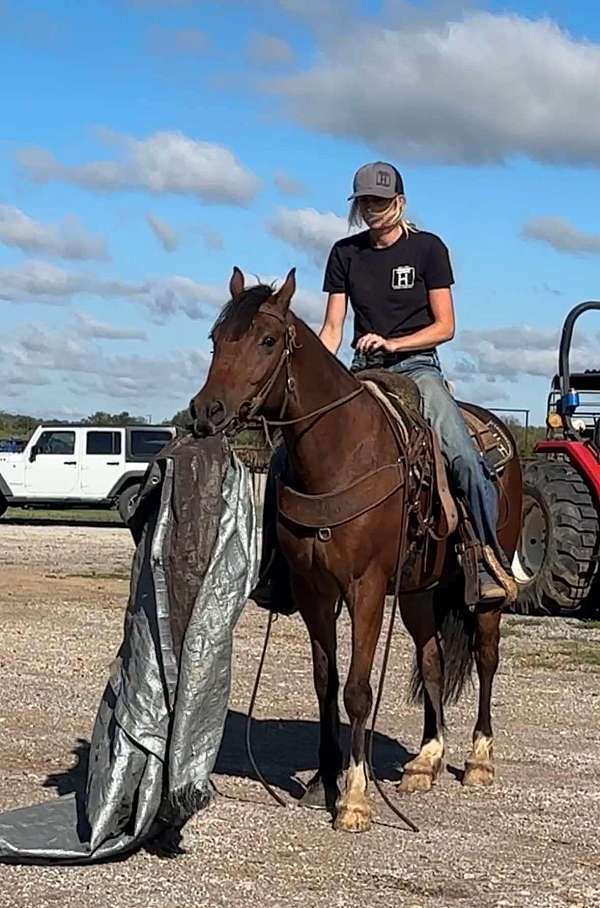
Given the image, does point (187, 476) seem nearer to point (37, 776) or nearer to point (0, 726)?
point (37, 776)

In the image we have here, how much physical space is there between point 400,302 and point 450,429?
2.31 ft

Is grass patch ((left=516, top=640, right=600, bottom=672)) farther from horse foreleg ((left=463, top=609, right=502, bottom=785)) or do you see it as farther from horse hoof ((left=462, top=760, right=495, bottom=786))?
horse hoof ((left=462, top=760, right=495, bottom=786))

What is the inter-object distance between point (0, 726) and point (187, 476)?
3.35 metres

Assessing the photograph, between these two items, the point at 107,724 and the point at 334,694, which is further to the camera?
the point at 334,694

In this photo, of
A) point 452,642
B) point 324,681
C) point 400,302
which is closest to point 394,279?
point 400,302

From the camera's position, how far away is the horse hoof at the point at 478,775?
7.79 m

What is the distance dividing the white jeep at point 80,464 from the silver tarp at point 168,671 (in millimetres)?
22748

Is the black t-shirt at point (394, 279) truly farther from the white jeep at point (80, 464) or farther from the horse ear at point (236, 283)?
the white jeep at point (80, 464)

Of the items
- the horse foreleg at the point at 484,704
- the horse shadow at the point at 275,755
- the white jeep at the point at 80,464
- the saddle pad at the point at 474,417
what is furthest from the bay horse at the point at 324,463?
the white jeep at the point at 80,464

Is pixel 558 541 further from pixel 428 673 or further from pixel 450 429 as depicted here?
pixel 450 429

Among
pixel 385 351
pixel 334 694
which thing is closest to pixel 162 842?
pixel 334 694

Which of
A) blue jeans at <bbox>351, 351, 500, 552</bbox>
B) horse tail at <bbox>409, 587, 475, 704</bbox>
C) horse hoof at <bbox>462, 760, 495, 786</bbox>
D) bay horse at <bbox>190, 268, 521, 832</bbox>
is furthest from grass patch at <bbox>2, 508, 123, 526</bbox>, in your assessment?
bay horse at <bbox>190, 268, 521, 832</bbox>

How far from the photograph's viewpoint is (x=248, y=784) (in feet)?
25.0

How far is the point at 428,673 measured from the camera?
324 inches
